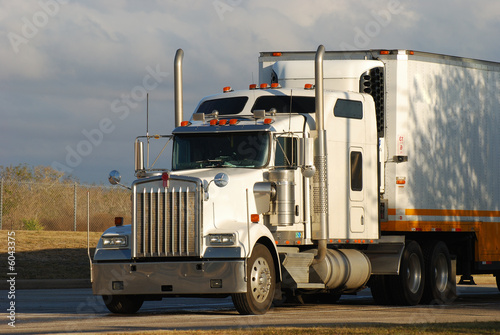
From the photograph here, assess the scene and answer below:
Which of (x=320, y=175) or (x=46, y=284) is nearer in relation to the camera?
(x=320, y=175)

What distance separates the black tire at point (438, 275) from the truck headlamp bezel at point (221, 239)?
632 cm

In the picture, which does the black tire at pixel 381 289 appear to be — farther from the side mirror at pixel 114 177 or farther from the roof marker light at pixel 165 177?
the side mirror at pixel 114 177

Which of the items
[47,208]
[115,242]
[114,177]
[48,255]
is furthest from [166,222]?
[47,208]

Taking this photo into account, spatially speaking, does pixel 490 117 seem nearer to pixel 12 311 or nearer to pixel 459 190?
pixel 459 190

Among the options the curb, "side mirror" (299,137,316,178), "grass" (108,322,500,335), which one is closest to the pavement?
the curb

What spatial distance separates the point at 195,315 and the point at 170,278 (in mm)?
1080

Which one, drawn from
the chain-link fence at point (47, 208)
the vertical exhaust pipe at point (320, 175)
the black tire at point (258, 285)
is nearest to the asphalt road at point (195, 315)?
the black tire at point (258, 285)

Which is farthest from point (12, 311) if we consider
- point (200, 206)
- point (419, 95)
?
point (419, 95)

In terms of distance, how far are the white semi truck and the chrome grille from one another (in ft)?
0.06

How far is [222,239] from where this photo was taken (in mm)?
14156

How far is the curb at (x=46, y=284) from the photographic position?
23.4 meters

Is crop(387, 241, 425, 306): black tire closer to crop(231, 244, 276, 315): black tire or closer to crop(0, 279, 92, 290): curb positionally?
crop(231, 244, 276, 315): black tire

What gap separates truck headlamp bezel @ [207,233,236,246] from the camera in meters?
14.1

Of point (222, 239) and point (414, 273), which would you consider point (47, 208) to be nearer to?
point (414, 273)
